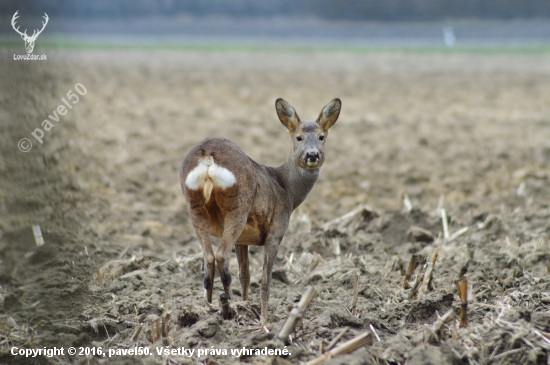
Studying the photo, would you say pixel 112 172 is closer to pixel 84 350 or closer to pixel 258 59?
pixel 84 350

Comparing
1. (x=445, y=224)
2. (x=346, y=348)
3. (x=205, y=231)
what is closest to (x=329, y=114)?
(x=205, y=231)

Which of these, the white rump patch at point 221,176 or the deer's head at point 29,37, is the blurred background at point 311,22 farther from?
the white rump patch at point 221,176

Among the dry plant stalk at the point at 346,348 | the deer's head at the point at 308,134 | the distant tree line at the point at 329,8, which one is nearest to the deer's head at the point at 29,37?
the deer's head at the point at 308,134

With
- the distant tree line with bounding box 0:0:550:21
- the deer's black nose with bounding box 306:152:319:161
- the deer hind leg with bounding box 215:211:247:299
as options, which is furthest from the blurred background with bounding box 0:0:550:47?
the deer hind leg with bounding box 215:211:247:299

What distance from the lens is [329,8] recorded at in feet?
71.0

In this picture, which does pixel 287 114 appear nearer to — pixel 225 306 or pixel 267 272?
pixel 267 272

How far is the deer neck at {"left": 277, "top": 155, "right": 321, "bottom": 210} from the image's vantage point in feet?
20.0

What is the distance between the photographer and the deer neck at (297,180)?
20.0 ft

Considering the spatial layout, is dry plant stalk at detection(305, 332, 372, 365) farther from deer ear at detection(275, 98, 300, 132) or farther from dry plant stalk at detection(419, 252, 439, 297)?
deer ear at detection(275, 98, 300, 132)

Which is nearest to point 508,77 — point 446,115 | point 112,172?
point 446,115

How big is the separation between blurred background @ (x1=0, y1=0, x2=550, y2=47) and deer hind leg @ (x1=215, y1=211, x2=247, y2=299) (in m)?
15.3

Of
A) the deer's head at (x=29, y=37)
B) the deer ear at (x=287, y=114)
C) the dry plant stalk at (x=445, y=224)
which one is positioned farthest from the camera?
the dry plant stalk at (x=445, y=224)

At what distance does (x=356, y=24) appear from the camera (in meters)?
22.2

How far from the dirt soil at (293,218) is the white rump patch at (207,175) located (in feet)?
3.39
